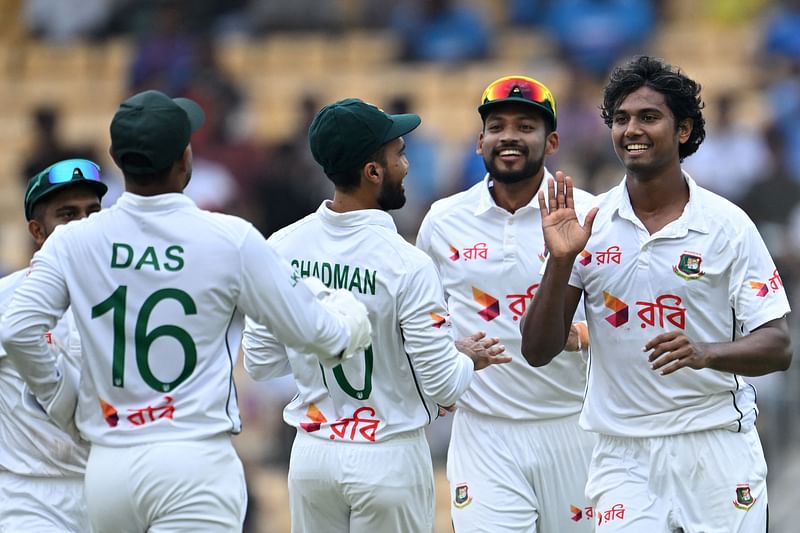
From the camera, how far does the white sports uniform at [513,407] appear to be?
22.8 ft

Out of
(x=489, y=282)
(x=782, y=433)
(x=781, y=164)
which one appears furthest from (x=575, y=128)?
(x=489, y=282)

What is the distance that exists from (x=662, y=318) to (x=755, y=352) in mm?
420

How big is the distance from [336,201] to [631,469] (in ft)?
5.26

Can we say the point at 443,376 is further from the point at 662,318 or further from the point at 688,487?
the point at 688,487

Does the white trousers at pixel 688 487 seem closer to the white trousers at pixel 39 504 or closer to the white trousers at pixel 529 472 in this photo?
the white trousers at pixel 529 472

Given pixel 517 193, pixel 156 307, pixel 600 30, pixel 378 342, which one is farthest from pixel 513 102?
pixel 600 30

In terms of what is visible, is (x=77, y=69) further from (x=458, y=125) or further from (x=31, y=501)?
(x=31, y=501)

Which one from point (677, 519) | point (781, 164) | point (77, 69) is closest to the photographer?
point (677, 519)

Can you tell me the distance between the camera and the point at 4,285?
6.37 metres

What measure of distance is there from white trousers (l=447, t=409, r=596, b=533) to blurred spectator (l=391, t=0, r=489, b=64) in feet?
33.1

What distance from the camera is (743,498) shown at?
241 inches

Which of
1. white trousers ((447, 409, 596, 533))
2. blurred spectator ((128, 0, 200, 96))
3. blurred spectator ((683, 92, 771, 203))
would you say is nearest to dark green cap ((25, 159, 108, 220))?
white trousers ((447, 409, 596, 533))

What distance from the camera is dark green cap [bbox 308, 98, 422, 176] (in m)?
6.09

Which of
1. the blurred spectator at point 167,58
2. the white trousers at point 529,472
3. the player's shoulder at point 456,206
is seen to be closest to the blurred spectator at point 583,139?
the blurred spectator at point 167,58
